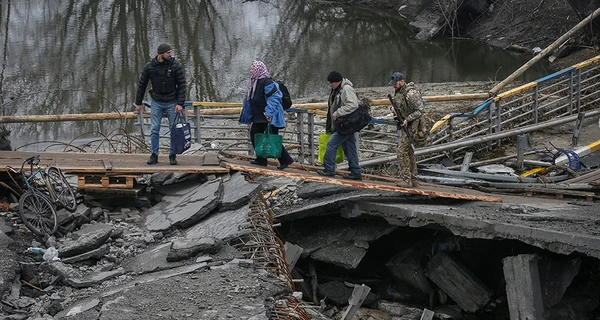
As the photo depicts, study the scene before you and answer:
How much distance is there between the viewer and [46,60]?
89.6ft

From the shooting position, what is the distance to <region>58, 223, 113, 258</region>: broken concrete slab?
7.74 metres

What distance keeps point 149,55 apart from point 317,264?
62.8 ft

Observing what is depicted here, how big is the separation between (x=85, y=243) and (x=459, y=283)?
4.86 metres

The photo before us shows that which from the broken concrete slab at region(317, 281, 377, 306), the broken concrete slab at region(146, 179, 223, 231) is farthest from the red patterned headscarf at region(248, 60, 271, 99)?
the broken concrete slab at region(317, 281, 377, 306)

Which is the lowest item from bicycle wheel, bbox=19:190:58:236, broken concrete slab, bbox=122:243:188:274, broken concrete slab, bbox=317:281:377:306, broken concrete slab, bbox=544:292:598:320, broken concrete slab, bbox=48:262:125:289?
broken concrete slab, bbox=317:281:377:306

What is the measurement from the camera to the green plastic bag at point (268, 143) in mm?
9860

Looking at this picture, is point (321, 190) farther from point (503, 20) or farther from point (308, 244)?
point (503, 20)

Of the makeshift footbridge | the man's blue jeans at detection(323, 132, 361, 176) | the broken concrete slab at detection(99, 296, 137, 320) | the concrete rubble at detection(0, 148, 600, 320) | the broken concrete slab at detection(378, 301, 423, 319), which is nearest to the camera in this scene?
the broken concrete slab at detection(99, 296, 137, 320)

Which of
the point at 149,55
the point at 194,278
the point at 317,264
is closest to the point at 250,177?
the point at 317,264

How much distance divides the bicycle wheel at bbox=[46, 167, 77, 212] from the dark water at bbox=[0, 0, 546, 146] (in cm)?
1021

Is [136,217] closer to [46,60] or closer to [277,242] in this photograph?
[277,242]

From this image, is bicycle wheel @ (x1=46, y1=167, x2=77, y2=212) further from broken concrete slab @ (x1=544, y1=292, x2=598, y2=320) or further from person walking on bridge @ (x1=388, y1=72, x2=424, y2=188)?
broken concrete slab @ (x1=544, y1=292, x2=598, y2=320)

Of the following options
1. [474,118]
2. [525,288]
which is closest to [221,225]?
[525,288]

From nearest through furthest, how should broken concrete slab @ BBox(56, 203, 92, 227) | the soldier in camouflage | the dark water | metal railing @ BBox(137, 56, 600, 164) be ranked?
broken concrete slab @ BBox(56, 203, 92, 227) < the soldier in camouflage < metal railing @ BBox(137, 56, 600, 164) < the dark water
